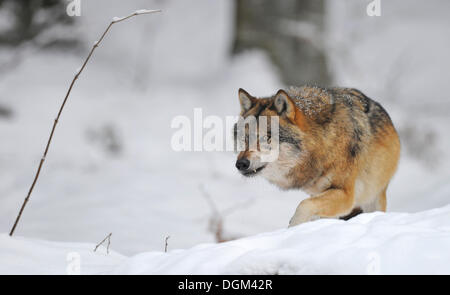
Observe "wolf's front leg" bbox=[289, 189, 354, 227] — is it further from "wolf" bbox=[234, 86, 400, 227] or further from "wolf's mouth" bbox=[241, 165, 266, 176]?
"wolf's mouth" bbox=[241, 165, 266, 176]

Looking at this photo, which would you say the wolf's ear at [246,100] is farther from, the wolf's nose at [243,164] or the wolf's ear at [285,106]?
the wolf's nose at [243,164]

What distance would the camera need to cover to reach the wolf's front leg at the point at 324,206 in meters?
3.62

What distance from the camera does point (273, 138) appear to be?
3.79 metres

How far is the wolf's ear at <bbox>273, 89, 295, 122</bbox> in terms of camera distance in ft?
12.5

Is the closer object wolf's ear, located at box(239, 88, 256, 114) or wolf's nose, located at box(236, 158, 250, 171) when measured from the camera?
wolf's nose, located at box(236, 158, 250, 171)

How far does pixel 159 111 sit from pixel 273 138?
7268mm

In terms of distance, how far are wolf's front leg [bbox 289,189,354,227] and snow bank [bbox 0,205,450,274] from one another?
2.05 ft

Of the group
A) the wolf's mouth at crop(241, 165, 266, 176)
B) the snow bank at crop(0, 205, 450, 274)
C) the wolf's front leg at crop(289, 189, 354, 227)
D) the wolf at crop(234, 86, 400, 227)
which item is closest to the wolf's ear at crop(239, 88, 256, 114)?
the wolf at crop(234, 86, 400, 227)

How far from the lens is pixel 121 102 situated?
11.1 meters

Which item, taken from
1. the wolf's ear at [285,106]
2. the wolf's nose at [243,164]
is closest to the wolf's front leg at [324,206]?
the wolf's nose at [243,164]

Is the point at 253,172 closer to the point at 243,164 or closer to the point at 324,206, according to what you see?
the point at 243,164
